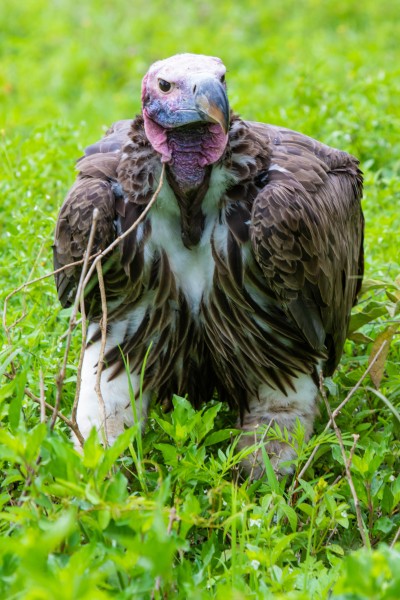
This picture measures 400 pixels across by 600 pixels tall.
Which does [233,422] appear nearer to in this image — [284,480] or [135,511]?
[284,480]

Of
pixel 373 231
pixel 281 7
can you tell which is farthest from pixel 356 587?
pixel 281 7

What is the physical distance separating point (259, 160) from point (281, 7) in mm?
6699

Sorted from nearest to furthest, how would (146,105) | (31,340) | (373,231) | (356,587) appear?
(356,587), (146,105), (31,340), (373,231)

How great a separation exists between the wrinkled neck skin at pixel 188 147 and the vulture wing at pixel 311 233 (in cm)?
23

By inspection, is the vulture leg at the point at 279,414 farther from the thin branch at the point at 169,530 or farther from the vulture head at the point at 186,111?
the thin branch at the point at 169,530

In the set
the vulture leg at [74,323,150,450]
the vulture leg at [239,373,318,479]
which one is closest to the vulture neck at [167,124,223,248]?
the vulture leg at [74,323,150,450]

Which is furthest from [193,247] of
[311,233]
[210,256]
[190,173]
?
[311,233]

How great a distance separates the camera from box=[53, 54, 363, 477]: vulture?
4.04 metres

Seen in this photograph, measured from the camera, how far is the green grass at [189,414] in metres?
3.09

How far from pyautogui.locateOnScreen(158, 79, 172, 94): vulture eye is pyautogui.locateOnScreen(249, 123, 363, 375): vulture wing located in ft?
1.58


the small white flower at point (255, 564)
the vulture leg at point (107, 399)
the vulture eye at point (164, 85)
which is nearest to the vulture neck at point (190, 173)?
the vulture eye at point (164, 85)

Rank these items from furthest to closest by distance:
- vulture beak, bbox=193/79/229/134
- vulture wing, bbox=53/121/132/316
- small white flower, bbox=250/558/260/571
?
1. vulture wing, bbox=53/121/132/316
2. vulture beak, bbox=193/79/229/134
3. small white flower, bbox=250/558/260/571

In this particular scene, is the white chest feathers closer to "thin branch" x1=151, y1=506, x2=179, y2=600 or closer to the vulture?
the vulture

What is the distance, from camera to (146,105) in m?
4.07
